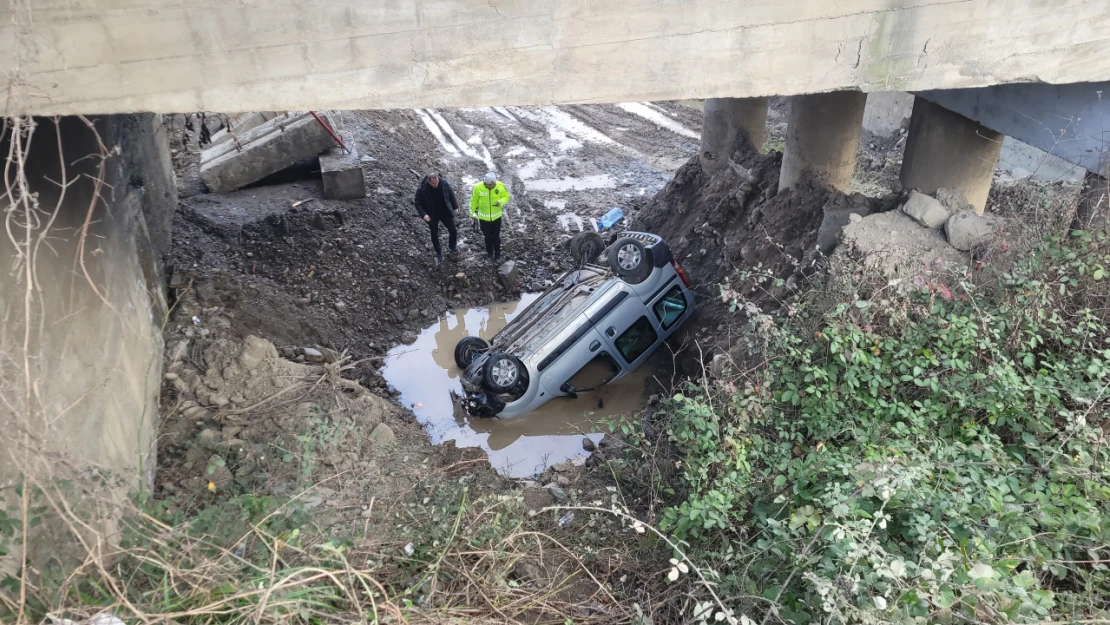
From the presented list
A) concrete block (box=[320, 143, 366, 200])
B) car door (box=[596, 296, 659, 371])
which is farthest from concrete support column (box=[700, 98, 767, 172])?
concrete block (box=[320, 143, 366, 200])

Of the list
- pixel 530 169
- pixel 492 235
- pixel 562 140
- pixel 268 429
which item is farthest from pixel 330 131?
pixel 268 429

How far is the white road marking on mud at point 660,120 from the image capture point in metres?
16.6

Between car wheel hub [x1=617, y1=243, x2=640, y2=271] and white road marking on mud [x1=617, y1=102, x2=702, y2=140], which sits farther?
white road marking on mud [x1=617, y1=102, x2=702, y2=140]

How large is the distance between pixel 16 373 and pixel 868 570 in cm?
496

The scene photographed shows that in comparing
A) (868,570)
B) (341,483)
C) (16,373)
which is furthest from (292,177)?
(868,570)

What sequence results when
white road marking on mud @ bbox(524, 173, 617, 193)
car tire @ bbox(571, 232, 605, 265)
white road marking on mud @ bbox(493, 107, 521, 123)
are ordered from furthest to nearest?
white road marking on mud @ bbox(493, 107, 521, 123)
white road marking on mud @ bbox(524, 173, 617, 193)
car tire @ bbox(571, 232, 605, 265)

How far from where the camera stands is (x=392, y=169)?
13.2m

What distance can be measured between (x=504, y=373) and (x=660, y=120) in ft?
39.7

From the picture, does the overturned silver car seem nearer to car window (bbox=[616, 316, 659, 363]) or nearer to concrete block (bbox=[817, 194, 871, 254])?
car window (bbox=[616, 316, 659, 363])

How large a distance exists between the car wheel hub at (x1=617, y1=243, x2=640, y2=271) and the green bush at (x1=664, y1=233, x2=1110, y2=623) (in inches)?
85.4

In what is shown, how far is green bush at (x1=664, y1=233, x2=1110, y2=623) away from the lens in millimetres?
3404

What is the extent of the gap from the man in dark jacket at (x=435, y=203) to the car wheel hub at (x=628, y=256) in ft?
12.6

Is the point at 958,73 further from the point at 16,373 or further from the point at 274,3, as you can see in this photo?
the point at 16,373

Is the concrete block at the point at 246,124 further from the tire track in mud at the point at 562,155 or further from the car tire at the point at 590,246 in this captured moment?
the car tire at the point at 590,246
